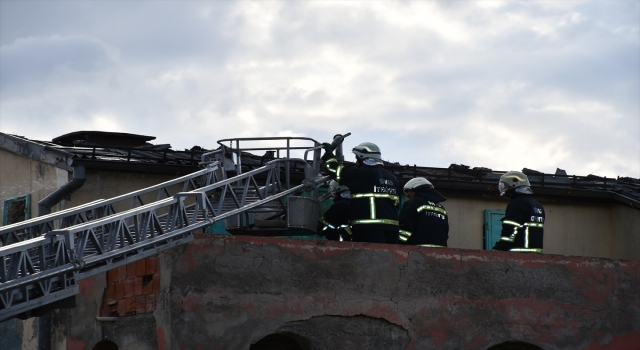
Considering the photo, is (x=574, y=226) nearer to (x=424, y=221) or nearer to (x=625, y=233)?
(x=625, y=233)

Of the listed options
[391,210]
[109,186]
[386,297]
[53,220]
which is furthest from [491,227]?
[53,220]

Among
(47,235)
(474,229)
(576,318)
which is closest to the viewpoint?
(47,235)

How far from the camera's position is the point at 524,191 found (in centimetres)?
1365

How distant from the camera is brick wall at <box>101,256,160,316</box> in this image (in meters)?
11.6

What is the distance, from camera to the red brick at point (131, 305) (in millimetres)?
12094

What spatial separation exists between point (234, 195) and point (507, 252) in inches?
143

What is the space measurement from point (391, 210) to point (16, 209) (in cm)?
763

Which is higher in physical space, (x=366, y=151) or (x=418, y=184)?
(x=366, y=151)

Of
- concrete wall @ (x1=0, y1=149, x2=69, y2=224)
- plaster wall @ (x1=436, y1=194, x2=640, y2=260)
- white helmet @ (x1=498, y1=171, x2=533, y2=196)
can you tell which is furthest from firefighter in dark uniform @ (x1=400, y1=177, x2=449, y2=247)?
concrete wall @ (x1=0, y1=149, x2=69, y2=224)

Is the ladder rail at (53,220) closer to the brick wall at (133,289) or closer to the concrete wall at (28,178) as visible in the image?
the brick wall at (133,289)

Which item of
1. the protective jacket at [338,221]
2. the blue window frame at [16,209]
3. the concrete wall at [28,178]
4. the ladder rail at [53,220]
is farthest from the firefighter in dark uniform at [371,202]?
the blue window frame at [16,209]

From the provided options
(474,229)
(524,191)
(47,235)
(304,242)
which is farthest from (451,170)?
(47,235)

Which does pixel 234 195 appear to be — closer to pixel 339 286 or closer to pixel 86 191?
pixel 339 286

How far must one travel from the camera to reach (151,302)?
11609 millimetres
